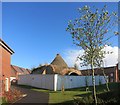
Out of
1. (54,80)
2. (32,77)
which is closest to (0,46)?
(54,80)

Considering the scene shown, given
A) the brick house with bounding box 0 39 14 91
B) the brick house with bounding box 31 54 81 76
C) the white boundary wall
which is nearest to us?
the brick house with bounding box 0 39 14 91

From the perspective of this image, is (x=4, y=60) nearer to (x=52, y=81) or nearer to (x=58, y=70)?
(x=52, y=81)

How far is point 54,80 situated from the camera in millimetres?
45969

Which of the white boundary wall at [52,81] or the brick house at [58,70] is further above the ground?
the brick house at [58,70]

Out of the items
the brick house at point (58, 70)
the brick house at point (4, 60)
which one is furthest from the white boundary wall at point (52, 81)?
the brick house at point (4, 60)

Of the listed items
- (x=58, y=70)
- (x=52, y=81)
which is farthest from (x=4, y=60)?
(x=58, y=70)

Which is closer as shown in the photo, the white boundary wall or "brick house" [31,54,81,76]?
the white boundary wall

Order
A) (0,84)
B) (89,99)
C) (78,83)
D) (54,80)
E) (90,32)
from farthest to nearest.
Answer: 1. (78,83)
2. (54,80)
3. (0,84)
4. (89,99)
5. (90,32)

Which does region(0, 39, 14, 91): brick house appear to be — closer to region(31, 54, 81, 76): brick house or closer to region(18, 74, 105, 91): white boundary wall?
region(18, 74, 105, 91): white boundary wall

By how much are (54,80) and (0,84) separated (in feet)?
69.7

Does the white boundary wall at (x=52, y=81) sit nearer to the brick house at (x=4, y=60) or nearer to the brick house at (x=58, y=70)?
the brick house at (x=58, y=70)

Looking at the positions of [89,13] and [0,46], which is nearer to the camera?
[89,13]

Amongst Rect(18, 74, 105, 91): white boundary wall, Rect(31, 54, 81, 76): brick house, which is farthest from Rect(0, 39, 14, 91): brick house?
Rect(31, 54, 81, 76): brick house

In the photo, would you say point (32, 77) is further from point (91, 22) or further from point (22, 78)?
point (91, 22)
